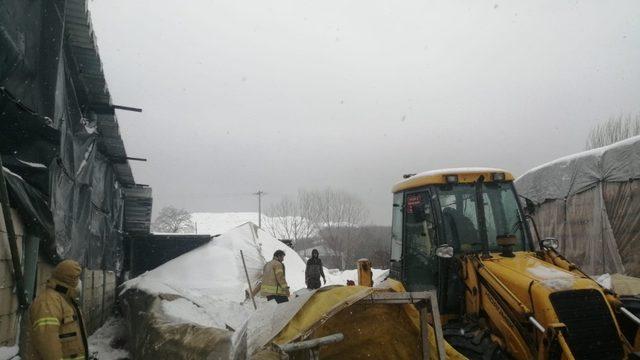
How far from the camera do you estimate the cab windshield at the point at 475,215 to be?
5410 mm

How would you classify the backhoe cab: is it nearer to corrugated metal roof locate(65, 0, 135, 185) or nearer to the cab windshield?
the cab windshield

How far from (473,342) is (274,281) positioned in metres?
6.25

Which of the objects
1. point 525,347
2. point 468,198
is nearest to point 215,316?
point 468,198

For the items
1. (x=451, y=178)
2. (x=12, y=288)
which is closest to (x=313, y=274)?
(x=451, y=178)

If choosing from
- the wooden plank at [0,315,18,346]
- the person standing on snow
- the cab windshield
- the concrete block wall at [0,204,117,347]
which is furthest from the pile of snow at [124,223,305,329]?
the cab windshield

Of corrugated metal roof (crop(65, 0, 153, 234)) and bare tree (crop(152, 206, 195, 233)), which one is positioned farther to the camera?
bare tree (crop(152, 206, 195, 233))

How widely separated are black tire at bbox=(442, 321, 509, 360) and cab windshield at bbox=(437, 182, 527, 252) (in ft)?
2.94

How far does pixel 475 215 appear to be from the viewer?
546cm

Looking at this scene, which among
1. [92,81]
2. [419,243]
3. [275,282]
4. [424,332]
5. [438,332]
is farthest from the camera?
[275,282]

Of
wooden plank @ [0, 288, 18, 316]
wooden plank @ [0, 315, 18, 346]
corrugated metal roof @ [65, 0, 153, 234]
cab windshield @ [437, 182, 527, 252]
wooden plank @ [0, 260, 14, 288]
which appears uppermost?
corrugated metal roof @ [65, 0, 153, 234]

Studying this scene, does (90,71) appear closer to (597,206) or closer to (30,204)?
(30,204)

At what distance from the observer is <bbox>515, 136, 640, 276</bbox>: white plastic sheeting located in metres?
9.59

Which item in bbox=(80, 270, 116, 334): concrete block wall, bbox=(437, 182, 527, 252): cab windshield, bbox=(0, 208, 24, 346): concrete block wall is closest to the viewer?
bbox=(0, 208, 24, 346): concrete block wall

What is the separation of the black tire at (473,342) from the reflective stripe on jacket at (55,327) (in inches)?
133
